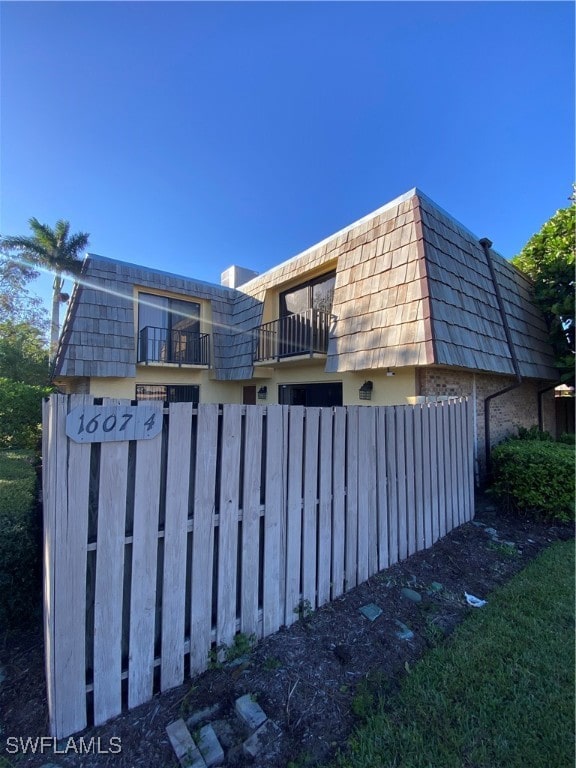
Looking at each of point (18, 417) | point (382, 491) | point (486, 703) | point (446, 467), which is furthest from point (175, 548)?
point (18, 417)

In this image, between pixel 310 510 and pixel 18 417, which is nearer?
pixel 310 510

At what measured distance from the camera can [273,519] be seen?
8.61ft

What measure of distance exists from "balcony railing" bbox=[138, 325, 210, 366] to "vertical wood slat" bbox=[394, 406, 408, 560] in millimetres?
8572

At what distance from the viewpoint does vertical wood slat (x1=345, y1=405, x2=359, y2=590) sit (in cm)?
319

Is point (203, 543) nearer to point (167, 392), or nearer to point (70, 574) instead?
point (70, 574)

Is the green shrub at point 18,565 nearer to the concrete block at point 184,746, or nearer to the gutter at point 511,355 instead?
the concrete block at point 184,746

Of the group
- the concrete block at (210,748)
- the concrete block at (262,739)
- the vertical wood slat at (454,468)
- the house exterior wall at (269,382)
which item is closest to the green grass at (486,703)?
the concrete block at (262,739)

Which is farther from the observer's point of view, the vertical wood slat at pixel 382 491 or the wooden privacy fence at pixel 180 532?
the vertical wood slat at pixel 382 491

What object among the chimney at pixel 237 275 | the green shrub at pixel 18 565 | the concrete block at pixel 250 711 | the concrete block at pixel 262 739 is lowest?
the concrete block at pixel 262 739

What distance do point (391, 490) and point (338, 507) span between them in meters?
0.90

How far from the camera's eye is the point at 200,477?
87.4 inches

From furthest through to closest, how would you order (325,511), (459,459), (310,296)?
(310,296)
(459,459)
(325,511)

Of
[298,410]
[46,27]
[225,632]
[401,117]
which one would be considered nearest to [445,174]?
[401,117]

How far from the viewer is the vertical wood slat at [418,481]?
4031 millimetres
